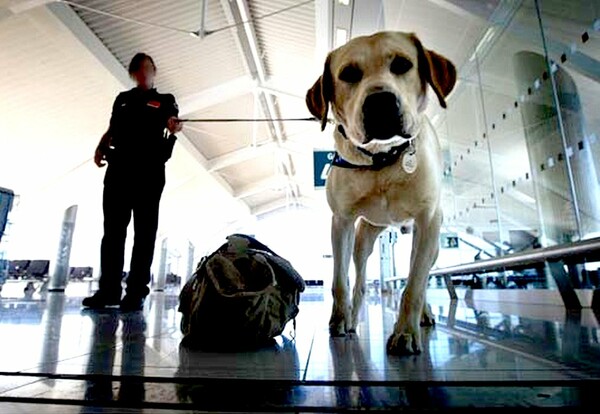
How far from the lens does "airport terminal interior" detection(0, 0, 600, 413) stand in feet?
2.73

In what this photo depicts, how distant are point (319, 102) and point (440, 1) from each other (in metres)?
4.56

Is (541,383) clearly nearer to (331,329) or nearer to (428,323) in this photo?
(331,329)

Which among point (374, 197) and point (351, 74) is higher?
point (351, 74)

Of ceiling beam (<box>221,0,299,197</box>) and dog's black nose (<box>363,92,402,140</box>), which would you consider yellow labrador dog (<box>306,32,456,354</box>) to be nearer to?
dog's black nose (<box>363,92,402,140</box>)

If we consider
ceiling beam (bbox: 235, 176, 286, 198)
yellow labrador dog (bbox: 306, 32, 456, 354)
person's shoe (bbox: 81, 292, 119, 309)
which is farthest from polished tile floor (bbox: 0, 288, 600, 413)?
ceiling beam (bbox: 235, 176, 286, 198)

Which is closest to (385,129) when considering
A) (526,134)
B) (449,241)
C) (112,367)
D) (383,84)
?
(383,84)

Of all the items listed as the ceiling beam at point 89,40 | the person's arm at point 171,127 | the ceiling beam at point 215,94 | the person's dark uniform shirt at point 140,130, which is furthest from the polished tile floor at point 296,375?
the ceiling beam at point 215,94

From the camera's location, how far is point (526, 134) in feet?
12.4

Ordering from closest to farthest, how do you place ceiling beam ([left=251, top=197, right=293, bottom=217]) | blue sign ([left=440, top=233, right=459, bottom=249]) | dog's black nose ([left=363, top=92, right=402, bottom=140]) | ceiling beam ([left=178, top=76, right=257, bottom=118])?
dog's black nose ([left=363, top=92, right=402, bottom=140]), blue sign ([left=440, top=233, right=459, bottom=249]), ceiling beam ([left=178, top=76, right=257, bottom=118]), ceiling beam ([left=251, top=197, right=293, bottom=217])

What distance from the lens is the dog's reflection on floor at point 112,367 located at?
764mm

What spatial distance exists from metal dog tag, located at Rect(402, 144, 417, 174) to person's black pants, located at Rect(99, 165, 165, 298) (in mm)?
2056

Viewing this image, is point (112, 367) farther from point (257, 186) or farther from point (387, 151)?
point (257, 186)

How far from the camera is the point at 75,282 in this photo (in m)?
17.1

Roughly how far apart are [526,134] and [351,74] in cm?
292
